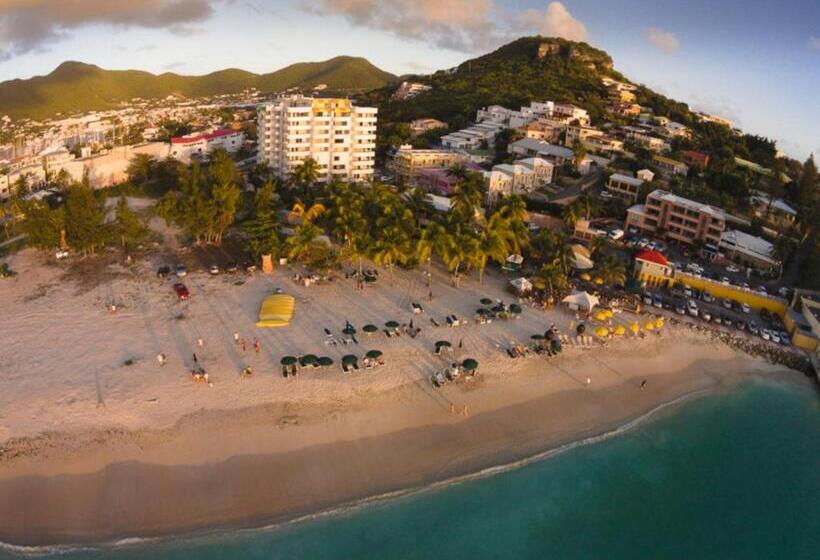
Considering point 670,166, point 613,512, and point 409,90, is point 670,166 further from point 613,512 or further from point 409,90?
point 409,90

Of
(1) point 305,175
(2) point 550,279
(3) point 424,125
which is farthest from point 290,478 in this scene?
(3) point 424,125

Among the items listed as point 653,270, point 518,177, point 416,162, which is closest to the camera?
point 653,270

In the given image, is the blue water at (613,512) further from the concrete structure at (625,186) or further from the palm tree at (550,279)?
the concrete structure at (625,186)

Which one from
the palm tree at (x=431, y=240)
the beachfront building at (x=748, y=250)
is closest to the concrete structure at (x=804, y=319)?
the beachfront building at (x=748, y=250)

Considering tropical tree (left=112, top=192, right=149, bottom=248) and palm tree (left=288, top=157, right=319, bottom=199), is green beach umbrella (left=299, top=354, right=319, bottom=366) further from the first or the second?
palm tree (left=288, top=157, right=319, bottom=199)

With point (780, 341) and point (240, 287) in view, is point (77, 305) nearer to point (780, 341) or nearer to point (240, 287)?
point (240, 287)

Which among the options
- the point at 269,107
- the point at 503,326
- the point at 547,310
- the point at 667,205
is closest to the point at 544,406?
the point at 503,326

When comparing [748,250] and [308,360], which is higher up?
[748,250]

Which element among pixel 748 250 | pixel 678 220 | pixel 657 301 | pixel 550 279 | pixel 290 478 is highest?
pixel 678 220
